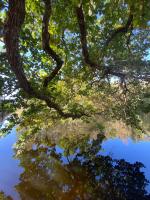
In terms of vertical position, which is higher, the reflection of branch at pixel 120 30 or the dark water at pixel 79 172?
the reflection of branch at pixel 120 30

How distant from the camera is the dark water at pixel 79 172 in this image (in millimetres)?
8023

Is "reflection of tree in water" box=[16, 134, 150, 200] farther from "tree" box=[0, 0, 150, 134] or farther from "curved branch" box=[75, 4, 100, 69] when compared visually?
"curved branch" box=[75, 4, 100, 69]

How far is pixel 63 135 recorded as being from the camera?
1532 cm

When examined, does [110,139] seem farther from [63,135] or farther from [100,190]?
[100,190]

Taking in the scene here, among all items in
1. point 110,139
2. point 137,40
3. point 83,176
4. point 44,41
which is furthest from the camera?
point 110,139

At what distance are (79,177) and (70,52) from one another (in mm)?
4576

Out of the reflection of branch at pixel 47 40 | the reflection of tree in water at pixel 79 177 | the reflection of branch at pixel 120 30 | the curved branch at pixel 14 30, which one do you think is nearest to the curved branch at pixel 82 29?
the reflection of branch at pixel 47 40

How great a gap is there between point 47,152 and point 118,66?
7.05 meters

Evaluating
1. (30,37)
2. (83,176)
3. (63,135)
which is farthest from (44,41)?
(63,135)

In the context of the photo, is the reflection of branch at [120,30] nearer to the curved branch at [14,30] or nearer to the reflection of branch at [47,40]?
the reflection of branch at [47,40]

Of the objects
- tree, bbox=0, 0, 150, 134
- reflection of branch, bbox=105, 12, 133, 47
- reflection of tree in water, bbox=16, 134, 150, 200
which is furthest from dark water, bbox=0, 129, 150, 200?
reflection of branch, bbox=105, 12, 133, 47

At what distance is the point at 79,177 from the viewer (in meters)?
9.28

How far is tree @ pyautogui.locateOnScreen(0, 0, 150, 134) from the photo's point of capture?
5691 millimetres

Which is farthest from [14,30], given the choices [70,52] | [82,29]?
[70,52]
